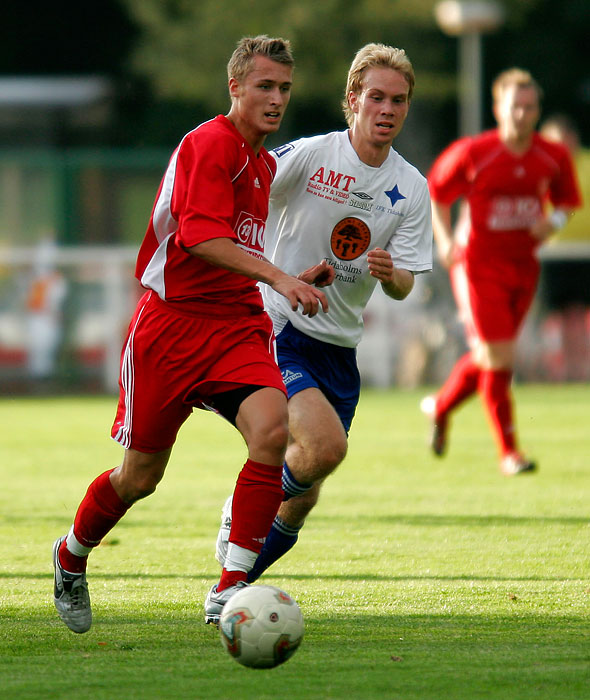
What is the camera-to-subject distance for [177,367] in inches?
198

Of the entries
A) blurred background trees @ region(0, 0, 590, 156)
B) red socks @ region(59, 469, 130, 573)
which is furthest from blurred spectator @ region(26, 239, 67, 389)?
red socks @ region(59, 469, 130, 573)

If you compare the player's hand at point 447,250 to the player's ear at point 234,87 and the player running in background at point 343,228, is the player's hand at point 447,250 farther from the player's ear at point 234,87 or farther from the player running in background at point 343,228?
the player's ear at point 234,87

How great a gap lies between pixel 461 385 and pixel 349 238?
178 inches

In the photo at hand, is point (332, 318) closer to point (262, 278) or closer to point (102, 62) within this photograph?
point (262, 278)

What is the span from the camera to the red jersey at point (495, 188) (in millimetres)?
10055

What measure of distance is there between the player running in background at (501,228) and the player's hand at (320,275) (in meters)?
4.76

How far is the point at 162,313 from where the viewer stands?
5.11m

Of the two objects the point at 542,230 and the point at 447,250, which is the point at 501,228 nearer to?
the point at 542,230

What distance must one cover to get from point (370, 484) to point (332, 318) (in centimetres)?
373

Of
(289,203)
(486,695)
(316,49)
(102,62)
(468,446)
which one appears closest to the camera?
(486,695)

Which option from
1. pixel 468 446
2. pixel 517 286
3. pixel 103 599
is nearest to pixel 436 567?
pixel 103 599

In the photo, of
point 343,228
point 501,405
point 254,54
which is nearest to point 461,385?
point 501,405

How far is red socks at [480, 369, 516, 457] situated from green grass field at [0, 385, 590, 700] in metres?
0.28

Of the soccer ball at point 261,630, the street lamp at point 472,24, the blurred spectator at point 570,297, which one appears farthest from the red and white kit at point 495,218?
the street lamp at point 472,24
